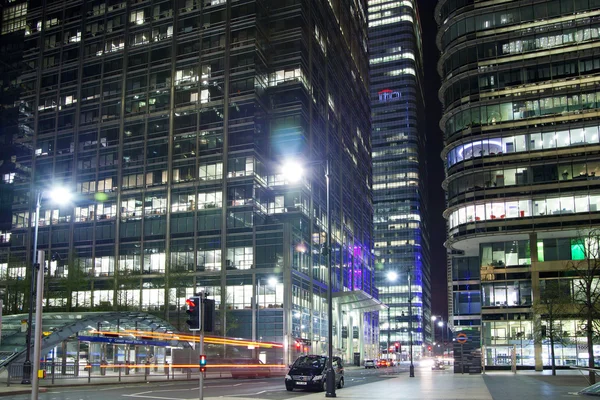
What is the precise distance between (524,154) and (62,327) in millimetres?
55684

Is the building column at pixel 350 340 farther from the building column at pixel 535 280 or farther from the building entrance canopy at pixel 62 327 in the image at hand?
the building entrance canopy at pixel 62 327

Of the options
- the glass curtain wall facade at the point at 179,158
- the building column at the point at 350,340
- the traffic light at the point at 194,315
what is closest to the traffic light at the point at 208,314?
the traffic light at the point at 194,315

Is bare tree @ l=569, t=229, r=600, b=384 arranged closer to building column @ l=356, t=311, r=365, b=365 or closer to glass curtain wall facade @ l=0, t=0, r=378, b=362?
glass curtain wall facade @ l=0, t=0, r=378, b=362

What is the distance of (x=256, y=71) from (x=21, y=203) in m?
44.6

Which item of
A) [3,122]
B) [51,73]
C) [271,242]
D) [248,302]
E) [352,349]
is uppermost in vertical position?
[51,73]

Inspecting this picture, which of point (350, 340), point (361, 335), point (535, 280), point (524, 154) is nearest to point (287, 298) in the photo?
point (535, 280)

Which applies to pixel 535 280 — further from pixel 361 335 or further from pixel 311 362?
pixel 361 335

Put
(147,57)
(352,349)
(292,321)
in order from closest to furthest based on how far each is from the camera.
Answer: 1. (292,321)
2. (147,57)
3. (352,349)

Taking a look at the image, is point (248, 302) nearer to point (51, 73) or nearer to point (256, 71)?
point (256, 71)

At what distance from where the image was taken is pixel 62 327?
41.2 meters

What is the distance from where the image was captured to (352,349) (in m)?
122

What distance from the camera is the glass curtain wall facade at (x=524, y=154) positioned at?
7262cm

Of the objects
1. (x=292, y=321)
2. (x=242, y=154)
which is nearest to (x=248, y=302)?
(x=292, y=321)

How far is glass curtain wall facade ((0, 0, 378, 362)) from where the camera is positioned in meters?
87.1
